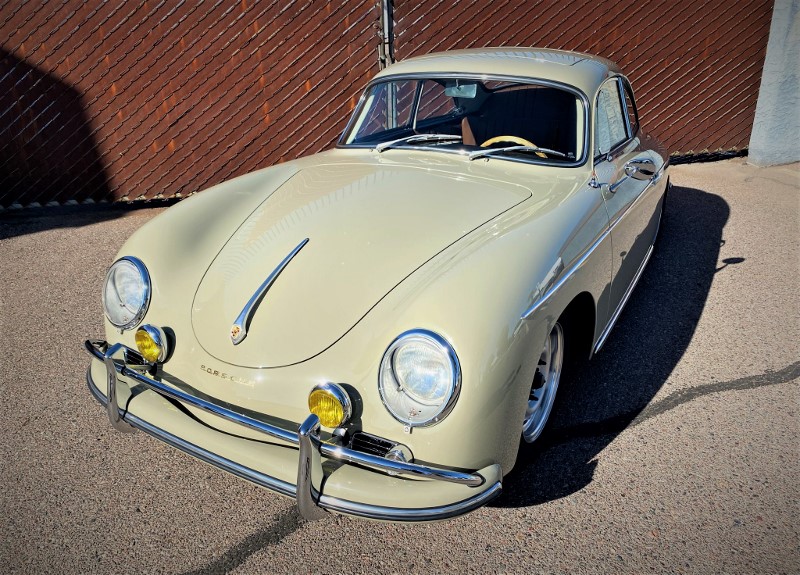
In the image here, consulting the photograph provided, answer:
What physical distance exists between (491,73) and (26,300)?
10.8 feet

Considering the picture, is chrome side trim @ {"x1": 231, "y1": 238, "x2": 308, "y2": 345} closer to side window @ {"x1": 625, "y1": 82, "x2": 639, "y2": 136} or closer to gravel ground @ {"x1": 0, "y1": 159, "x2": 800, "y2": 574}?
gravel ground @ {"x1": 0, "y1": 159, "x2": 800, "y2": 574}

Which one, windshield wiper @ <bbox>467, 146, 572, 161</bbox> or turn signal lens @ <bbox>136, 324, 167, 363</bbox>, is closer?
turn signal lens @ <bbox>136, 324, 167, 363</bbox>

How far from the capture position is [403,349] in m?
2.06

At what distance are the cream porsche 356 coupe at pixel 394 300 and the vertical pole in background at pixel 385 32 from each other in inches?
117

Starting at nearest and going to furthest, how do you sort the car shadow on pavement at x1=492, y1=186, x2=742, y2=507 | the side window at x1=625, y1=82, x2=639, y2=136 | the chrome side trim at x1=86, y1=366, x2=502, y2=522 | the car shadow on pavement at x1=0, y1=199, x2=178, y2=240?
the chrome side trim at x1=86, y1=366, x2=502, y2=522 < the car shadow on pavement at x1=492, y1=186, x2=742, y2=507 < the side window at x1=625, y1=82, x2=639, y2=136 < the car shadow on pavement at x1=0, y1=199, x2=178, y2=240

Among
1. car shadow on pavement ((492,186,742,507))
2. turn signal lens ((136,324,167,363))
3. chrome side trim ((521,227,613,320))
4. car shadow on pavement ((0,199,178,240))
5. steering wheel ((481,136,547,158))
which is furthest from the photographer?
car shadow on pavement ((0,199,178,240))

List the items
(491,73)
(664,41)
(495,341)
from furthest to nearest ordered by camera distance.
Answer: (664,41), (491,73), (495,341)

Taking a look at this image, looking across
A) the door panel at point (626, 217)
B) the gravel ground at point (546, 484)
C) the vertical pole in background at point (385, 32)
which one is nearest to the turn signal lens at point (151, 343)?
the gravel ground at point (546, 484)

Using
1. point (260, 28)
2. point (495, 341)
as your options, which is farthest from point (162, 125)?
point (495, 341)

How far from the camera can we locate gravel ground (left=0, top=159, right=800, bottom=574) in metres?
2.27

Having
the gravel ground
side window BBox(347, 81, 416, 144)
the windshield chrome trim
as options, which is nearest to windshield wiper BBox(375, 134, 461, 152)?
the windshield chrome trim

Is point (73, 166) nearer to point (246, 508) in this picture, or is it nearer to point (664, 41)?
point (246, 508)

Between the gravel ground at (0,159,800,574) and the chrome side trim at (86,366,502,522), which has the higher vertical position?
the chrome side trim at (86,366,502,522)

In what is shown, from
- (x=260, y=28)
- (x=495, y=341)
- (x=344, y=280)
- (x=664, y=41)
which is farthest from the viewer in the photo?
(x=664, y=41)
